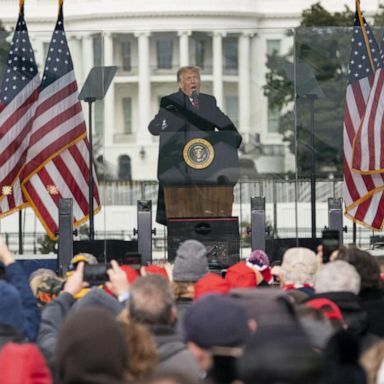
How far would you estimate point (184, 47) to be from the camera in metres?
19.0

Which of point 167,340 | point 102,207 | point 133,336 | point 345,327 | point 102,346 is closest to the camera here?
point 102,346

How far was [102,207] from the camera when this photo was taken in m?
18.3

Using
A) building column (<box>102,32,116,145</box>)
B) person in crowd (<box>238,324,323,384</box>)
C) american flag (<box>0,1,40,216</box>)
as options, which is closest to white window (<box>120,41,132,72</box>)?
building column (<box>102,32,116,145</box>)

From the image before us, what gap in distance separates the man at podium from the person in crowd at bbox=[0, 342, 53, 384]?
10537mm

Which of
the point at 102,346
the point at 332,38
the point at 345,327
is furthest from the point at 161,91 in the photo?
the point at 102,346

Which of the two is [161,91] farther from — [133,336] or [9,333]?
[133,336]

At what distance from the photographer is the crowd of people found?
6.56m

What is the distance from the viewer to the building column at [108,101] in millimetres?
18438

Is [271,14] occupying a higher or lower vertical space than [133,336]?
higher

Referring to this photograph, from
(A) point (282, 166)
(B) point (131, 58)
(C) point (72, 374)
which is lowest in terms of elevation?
(C) point (72, 374)

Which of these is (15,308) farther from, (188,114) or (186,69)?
(186,69)

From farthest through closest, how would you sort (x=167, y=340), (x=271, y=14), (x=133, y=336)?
1. (x=271, y=14)
2. (x=167, y=340)
3. (x=133, y=336)

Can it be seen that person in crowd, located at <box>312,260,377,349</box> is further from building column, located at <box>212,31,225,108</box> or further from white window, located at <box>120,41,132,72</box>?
white window, located at <box>120,41,132,72</box>

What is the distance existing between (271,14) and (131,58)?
2865 centimetres
